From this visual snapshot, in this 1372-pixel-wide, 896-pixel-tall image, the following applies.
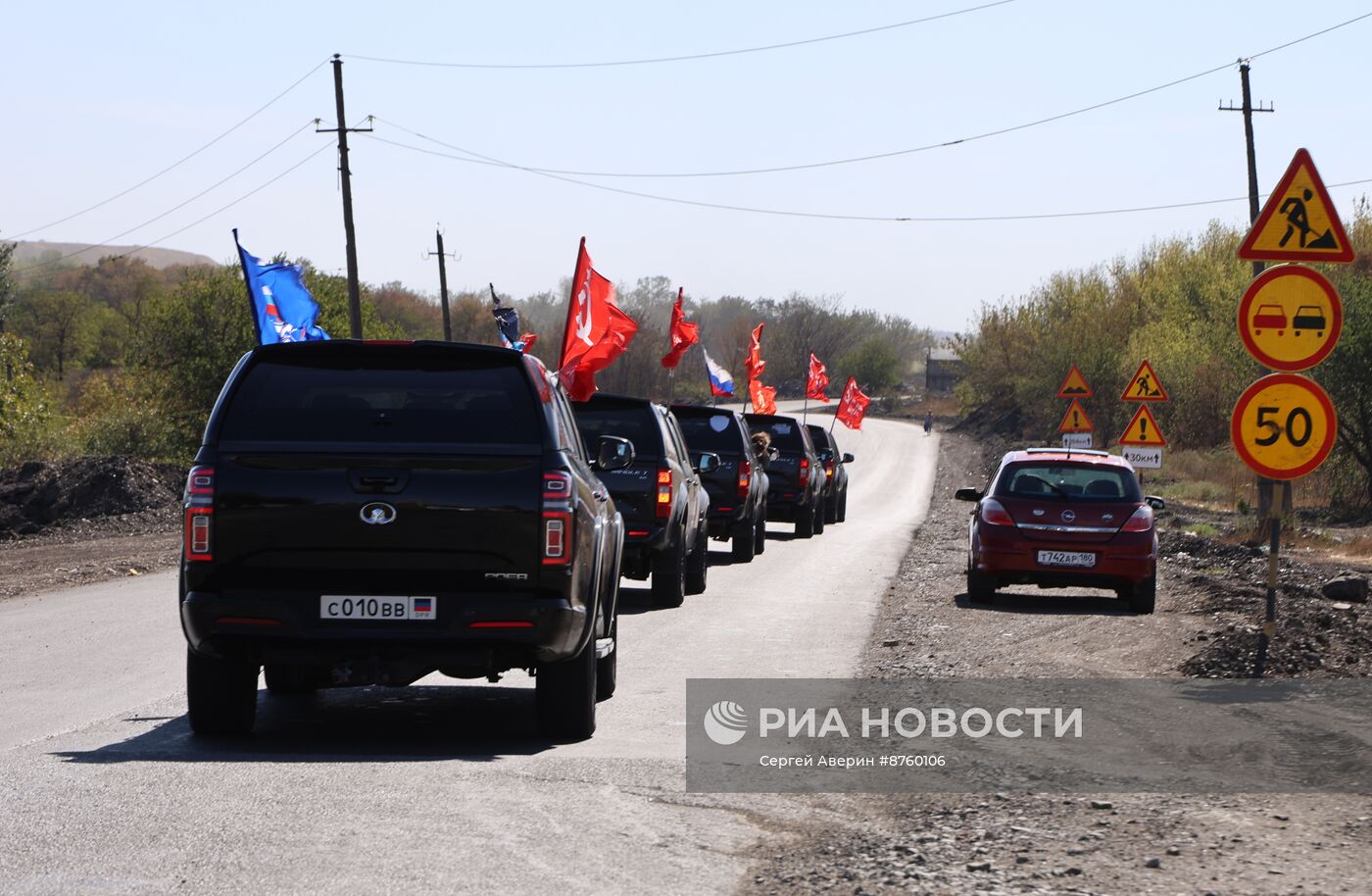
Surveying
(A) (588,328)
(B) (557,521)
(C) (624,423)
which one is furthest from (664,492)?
(A) (588,328)

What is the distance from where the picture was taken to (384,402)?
26.9 feet

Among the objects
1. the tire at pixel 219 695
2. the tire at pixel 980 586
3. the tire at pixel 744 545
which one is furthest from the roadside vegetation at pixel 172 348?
the tire at pixel 219 695

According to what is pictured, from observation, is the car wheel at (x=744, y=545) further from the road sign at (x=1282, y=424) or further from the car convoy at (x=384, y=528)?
the car convoy at (x=384, y=528)

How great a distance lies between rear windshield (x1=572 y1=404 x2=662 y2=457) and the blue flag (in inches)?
541

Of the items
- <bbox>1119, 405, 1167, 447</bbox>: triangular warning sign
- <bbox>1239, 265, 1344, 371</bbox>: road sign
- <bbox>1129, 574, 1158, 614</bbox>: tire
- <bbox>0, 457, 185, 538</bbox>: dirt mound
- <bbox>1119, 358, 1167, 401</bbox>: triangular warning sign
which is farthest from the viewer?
<bbox>0, 457, 185, 538</bbox>: dirt mound

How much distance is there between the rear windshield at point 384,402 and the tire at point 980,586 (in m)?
9.85

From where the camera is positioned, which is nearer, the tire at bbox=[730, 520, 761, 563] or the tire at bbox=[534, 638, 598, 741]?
the tire at bbox=[534, 638, 598, 741]

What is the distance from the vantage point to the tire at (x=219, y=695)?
833 centimetres

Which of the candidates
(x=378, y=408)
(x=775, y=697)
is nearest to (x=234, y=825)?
(x=378, y=408)

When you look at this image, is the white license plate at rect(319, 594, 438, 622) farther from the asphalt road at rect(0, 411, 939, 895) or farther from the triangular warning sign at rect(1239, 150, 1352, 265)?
the triangular warning sign at rect(1239, 150, 1352, 265)

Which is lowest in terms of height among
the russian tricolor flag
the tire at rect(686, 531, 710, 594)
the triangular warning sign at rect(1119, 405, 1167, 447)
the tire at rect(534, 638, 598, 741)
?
the tire at rect(686, 531, 710, 594)

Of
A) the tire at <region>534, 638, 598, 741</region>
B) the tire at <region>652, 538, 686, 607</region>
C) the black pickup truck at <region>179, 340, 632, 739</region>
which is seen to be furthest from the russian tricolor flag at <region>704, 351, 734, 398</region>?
the black pickup truck at <region>179, 340, 632, 739</region>

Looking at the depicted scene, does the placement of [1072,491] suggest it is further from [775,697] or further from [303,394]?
[303,394]

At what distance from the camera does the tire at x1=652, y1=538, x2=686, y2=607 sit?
53.8 ft
